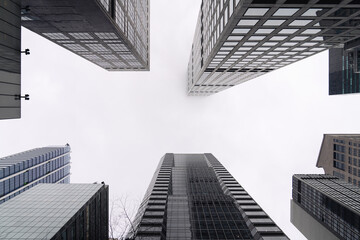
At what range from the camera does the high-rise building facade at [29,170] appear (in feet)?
244

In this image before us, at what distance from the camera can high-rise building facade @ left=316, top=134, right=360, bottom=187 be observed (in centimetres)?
10169

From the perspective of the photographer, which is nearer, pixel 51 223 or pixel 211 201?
pixel 51 223

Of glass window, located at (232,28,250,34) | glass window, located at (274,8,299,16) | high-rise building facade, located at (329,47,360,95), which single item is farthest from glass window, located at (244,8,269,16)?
high-rise building facade, located at (329,47,360,95)

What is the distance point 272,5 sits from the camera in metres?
24.7

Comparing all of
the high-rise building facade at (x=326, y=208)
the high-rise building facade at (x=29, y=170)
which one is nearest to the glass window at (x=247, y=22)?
the high-rise building facade at (x=326, y=208)

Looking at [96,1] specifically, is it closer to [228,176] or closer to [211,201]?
[211,201]

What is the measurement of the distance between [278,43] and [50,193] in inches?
2167

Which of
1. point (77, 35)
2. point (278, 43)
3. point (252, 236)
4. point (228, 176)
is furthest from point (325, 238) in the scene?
point (77, 35)

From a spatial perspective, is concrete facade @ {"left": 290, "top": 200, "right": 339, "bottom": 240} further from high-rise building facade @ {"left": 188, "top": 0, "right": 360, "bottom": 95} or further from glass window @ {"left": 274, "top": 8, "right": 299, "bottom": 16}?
glass window @ {"left": 274, "top": 8, "right": 299, "bottom": 16}

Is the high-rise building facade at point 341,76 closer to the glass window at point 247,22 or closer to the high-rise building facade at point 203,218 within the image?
the high-rise building facade at point 203,218

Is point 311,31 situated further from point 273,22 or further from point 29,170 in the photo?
point 29,170

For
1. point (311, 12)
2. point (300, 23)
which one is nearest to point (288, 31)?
point (300, 23)

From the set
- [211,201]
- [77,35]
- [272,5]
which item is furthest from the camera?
[211,201]

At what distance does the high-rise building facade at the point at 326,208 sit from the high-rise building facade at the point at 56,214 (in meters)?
71.8
